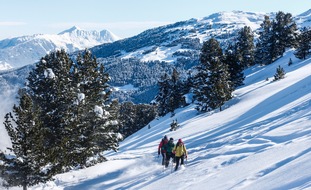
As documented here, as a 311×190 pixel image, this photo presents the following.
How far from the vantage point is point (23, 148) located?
20.6m

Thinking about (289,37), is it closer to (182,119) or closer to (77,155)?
(182,119)

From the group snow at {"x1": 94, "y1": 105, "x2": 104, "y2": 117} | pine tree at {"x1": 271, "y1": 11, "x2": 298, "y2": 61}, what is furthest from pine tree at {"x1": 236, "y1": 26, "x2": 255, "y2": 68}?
snow at {"x1": 94, "y1": 105, "x2": 104, "y2": 117}

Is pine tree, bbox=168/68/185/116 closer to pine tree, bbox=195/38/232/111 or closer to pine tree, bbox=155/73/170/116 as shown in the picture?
pine tree, bbox=155/73/170/116

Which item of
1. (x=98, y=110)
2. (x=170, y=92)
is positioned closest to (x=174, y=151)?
(x=98, y=110)

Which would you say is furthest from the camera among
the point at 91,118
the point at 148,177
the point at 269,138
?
the point at 91,118

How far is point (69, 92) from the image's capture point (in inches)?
1006

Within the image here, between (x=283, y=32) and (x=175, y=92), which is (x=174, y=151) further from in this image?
(x=283, y=32)

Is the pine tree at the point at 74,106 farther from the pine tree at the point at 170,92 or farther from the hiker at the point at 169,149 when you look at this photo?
the pine tree at the point at 170,92

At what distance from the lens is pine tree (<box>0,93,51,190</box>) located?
67.2 feet

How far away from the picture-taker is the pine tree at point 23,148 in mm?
20484

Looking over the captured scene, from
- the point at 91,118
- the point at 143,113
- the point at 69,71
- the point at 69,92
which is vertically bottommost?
the point at 143,113

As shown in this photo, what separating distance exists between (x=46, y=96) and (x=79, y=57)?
4619 millimetres

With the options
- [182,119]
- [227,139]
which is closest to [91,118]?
[227,139]

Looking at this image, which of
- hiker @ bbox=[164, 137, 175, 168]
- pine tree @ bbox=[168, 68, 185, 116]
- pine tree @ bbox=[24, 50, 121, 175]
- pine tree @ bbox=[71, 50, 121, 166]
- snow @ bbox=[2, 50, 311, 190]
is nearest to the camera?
snow @ bbox=[2, 50, 311, 190]
